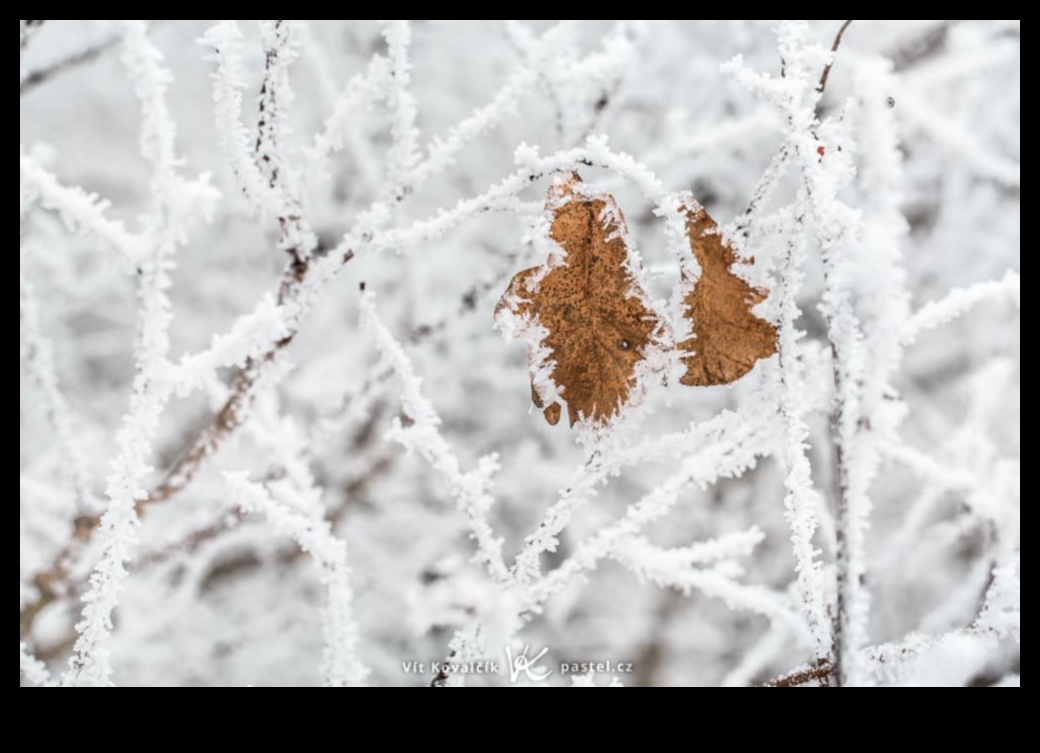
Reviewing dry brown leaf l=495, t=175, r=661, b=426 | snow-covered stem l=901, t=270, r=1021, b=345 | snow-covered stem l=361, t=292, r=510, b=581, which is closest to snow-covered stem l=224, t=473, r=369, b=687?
snow-covered stem l=361, t=292, r=510, b=581

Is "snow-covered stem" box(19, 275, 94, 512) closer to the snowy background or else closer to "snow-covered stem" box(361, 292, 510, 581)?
the snowy background

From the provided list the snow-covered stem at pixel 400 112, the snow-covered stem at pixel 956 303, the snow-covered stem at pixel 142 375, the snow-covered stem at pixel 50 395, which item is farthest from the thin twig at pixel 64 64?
the snow-covered stem at pixel 956 303

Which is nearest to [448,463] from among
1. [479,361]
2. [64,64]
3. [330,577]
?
[330,577]

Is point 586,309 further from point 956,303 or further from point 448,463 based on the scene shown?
point 956,303
